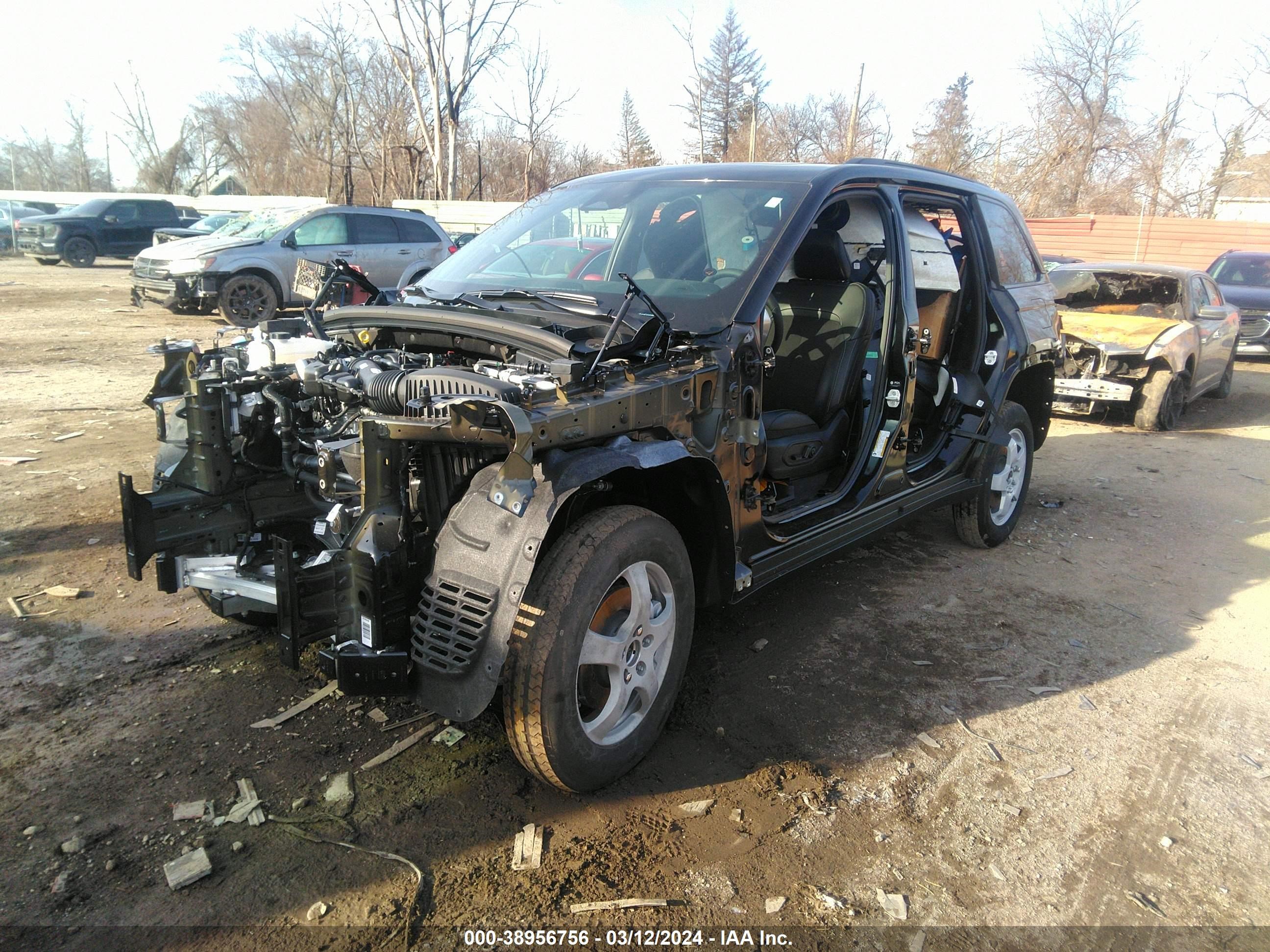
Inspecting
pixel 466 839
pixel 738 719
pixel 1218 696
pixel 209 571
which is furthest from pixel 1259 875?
pixel 209 571

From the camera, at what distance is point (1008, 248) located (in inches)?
210

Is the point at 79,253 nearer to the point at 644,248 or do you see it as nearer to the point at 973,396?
the point at 644,248

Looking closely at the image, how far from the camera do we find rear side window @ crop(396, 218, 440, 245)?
14.2 meters

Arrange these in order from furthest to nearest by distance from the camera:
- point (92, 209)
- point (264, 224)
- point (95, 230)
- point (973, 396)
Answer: point (92, 209), point (95, 230), point (264, 224), point (973, 396)

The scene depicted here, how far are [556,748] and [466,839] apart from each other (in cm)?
39

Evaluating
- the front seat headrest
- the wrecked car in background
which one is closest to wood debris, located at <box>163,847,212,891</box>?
the front seat headrest

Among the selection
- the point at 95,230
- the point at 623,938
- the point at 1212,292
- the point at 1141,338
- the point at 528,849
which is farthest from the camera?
the point at 95,230

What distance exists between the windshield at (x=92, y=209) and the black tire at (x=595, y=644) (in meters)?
26.8

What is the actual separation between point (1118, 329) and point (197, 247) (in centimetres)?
1282

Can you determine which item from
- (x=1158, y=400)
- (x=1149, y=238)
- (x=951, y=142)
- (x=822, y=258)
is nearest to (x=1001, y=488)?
(x=822, y=258)

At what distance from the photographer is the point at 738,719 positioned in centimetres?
328

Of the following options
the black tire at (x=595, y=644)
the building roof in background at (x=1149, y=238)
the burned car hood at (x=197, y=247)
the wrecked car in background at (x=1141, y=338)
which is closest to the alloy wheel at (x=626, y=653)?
the black tire at (x=595, y=644)

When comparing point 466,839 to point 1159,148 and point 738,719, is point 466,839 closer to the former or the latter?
point 738,719

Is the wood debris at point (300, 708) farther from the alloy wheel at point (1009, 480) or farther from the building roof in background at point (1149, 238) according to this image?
the building roof in background at point (1149, 238)
